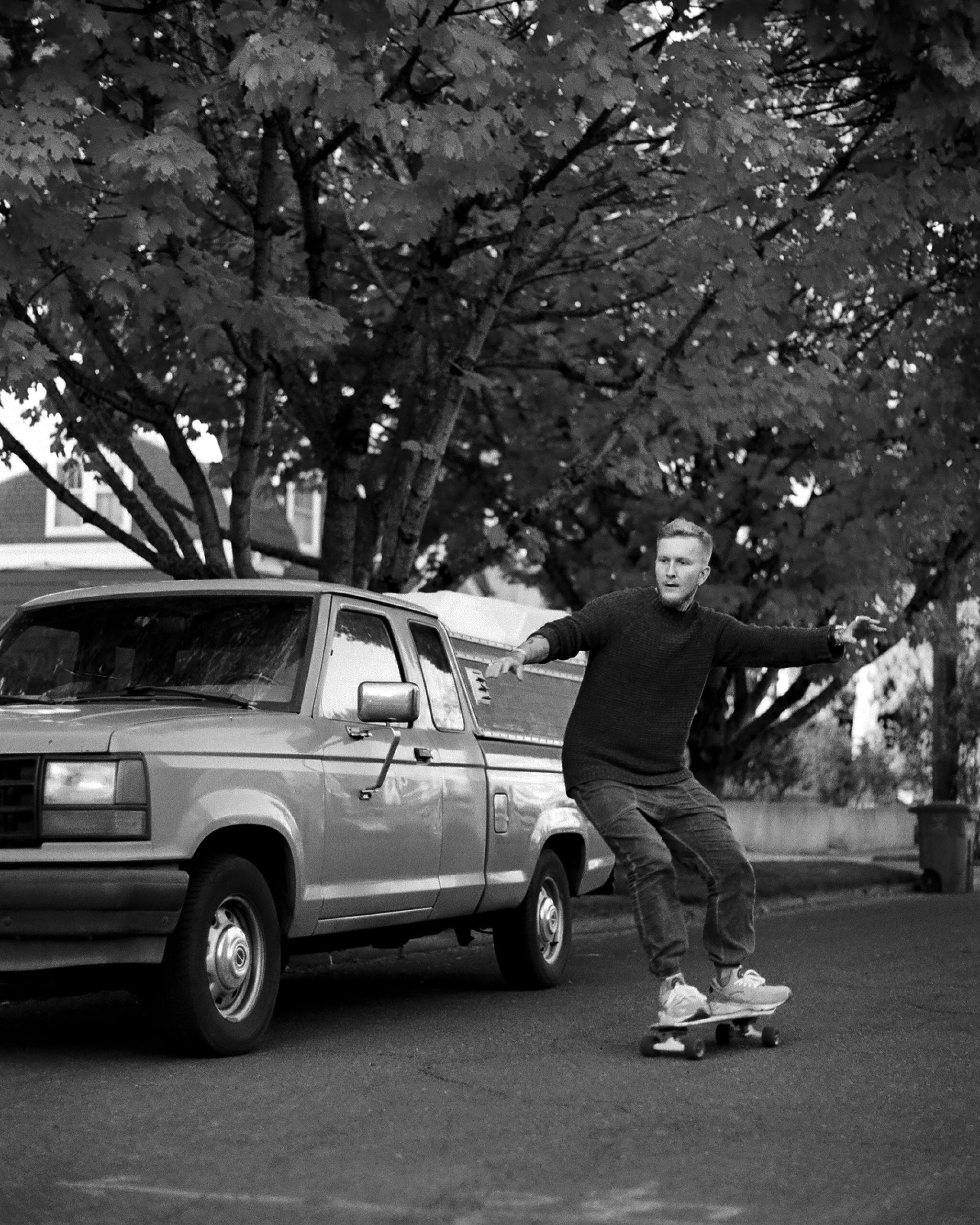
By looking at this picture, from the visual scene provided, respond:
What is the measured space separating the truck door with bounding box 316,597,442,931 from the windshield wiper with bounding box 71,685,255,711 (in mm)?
360

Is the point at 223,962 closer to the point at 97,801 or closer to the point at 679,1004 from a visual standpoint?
the point at 97,801

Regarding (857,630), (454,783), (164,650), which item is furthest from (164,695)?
(857,630)

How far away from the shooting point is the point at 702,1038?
7.91 meters

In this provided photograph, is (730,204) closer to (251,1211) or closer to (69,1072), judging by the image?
(69,1072)

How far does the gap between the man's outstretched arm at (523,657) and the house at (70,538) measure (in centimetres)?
2137

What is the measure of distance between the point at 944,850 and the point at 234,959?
15.6 metres

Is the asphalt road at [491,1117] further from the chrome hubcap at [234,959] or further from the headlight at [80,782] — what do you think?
the headlight at [80,782]

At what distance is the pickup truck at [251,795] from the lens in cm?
720

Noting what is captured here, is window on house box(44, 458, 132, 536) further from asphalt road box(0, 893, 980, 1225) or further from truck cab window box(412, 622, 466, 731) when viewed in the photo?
asphalt road box(0, 893, 980, 1225)

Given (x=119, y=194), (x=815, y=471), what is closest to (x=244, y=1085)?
(x=119, y=194)

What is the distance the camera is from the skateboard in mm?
7543

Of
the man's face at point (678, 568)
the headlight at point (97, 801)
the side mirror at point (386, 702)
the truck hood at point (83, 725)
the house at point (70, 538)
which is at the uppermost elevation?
the house at point (70, 538)

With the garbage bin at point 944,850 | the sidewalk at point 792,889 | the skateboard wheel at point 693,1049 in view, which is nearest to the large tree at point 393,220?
the sidewalk at point 792,889

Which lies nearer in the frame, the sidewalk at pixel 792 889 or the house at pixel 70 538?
the sidewalk at pixel 792 889
